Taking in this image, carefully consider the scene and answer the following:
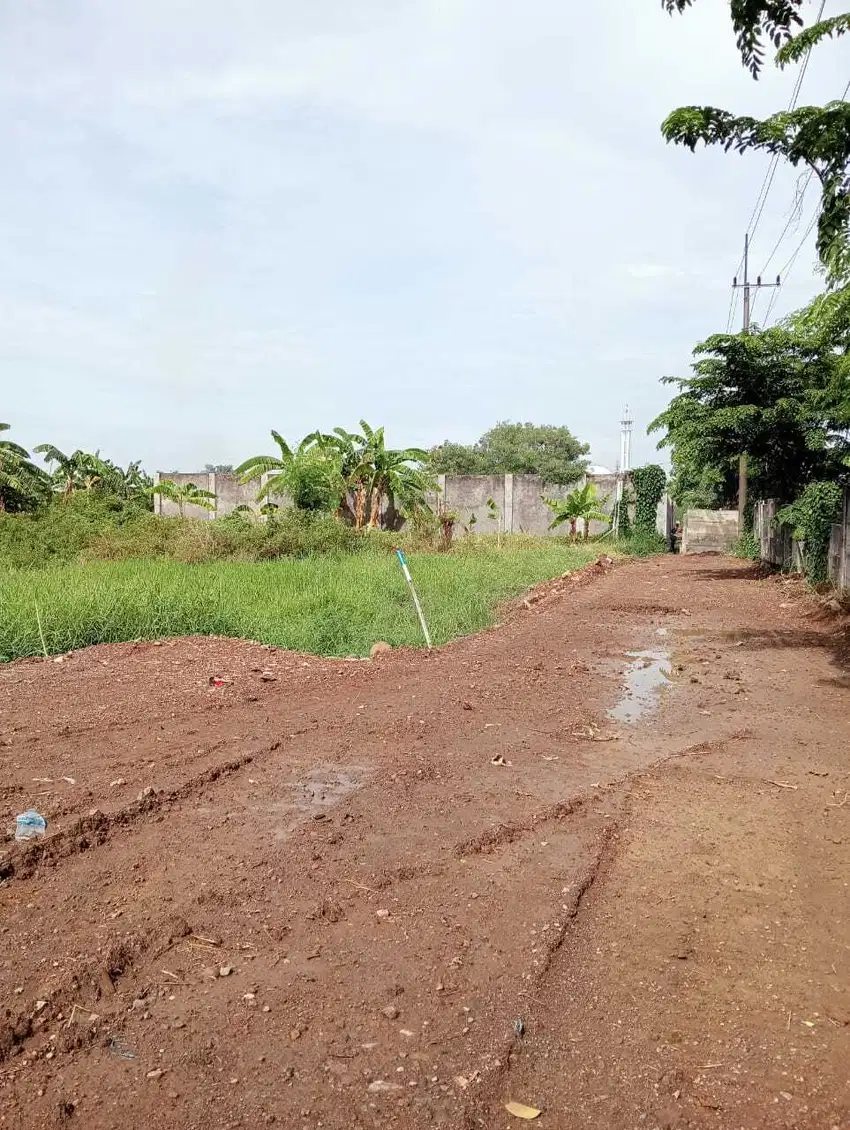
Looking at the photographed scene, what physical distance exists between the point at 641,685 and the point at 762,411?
37.0ft

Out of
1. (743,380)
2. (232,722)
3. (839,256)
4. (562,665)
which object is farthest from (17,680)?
(743,380)

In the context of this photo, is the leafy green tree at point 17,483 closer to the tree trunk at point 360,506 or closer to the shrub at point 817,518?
the tree trunk at point 360,506

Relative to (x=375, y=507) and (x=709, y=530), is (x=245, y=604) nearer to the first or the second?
(x=375, y=507)

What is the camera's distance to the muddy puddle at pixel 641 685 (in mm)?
7895

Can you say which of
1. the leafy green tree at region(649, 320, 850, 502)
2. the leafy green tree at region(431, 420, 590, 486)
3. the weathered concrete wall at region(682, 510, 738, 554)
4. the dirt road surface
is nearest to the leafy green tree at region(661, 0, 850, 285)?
the dirt road surface

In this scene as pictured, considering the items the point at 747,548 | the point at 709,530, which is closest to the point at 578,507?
the point at 709,530

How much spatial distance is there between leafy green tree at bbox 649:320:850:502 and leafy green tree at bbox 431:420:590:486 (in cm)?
4148

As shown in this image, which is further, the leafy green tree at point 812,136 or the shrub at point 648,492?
the shrub at point 648,492

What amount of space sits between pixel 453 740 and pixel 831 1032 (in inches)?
154

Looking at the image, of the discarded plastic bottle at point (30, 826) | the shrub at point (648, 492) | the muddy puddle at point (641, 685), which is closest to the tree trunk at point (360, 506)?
the shrub at point (648, 492)

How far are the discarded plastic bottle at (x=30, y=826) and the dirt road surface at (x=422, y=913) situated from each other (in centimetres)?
8

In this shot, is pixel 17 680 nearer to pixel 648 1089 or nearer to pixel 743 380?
pixel 648 1089

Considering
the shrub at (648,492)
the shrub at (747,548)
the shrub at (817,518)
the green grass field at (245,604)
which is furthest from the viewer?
the shrub at (648,492)

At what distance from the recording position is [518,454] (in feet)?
213
